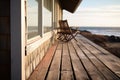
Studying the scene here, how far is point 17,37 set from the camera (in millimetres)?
2162

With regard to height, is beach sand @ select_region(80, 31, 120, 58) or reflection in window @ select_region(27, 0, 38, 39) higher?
reflection in window @ select_region(27, 0, 38, 39)

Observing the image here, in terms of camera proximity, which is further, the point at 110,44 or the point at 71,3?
the point at 71,3

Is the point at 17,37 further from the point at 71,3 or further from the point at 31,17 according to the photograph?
the point at 71,3

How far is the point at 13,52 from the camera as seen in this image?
218 cm

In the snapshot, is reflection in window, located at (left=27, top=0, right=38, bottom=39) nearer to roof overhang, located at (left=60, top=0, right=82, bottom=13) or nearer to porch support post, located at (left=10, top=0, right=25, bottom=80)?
porch support post, located at (left=10, top=0, right=25, bottom=80)

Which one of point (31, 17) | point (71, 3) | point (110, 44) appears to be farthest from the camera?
point (71, 3)

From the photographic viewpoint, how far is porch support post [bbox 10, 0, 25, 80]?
215cm

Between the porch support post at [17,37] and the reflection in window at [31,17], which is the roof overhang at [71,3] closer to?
the reflection in window at [31,17]

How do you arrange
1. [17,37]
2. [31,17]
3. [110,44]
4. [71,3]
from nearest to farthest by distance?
1. [17,37]
2. [31,17]
3. [110,44]
4. [71,3]

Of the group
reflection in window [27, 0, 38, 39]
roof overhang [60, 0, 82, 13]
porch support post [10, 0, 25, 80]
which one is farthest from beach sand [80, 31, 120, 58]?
porch support post [10, 0, 25, 80]

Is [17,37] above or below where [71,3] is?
below

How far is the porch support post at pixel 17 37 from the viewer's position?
2.15 meters
